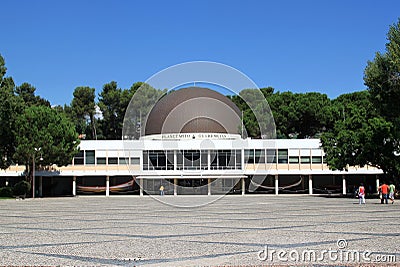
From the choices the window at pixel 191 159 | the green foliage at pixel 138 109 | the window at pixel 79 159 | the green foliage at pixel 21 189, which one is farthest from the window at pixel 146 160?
the green foliage at pixel 21 189

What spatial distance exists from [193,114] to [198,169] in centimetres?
828

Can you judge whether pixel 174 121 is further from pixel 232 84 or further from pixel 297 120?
pixel 232 84

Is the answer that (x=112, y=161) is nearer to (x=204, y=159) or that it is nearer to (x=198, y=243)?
(x=204, y=159)

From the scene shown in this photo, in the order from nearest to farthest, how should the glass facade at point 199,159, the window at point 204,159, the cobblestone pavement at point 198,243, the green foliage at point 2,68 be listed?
the cobblestone pavement at point 198,243 < the green foliage at point 2,68 < the window at point 204,159 < the glass facade at point 199,159

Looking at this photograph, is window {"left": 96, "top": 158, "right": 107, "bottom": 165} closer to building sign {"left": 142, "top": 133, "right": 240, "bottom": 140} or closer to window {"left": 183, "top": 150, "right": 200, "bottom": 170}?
building sign {"left": 142, "top": 133, "right": 240, "bottom": 140}

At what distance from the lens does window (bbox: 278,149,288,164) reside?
5691cm

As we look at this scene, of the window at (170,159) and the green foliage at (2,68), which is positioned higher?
Answer: the green foliage at (2,68)

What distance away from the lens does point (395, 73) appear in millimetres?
31844

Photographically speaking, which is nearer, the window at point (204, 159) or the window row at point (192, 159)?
the window at point (204, 159)

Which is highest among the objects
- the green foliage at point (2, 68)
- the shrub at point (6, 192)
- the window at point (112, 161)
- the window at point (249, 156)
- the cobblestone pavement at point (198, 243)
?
the green foliage at point (2, 68)

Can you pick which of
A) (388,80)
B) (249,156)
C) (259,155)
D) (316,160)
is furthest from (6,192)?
(388,80)

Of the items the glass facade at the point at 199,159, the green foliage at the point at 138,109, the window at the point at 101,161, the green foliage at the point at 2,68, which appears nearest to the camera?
the green foliage at the point at 2,68

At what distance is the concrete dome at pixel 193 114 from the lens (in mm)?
60031

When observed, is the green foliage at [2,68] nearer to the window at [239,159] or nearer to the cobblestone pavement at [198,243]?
the window at [239,159]
